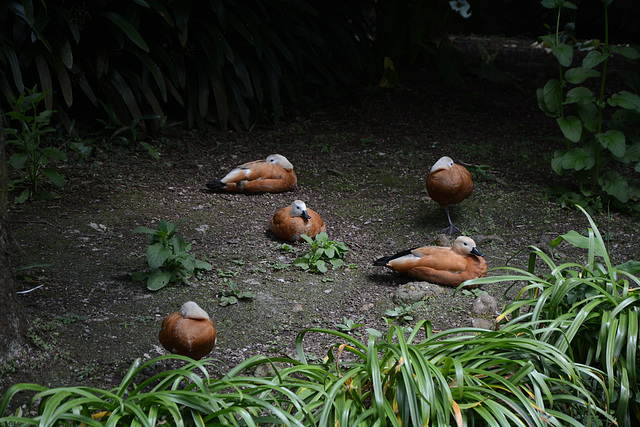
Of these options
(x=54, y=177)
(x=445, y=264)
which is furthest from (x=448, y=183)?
(x=54, y=177)

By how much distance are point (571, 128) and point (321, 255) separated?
2.16m

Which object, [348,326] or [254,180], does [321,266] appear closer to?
[348,326]

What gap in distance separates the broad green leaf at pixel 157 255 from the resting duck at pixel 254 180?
161cm

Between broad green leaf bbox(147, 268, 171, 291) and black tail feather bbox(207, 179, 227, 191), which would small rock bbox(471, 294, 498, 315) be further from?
black tail feather bbox(207, 179, 227, 191)

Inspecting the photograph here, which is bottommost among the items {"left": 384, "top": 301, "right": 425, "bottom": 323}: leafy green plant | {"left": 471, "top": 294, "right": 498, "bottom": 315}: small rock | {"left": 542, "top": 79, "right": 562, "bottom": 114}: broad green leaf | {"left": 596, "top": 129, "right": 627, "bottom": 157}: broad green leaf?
{"left": 384, "top": 301, "right": 425, "bottom": 323}: leafy green plant

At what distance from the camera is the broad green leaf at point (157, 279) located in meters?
3.15

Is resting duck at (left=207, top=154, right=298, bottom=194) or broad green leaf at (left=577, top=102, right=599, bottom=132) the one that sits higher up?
broad green leaf at (left=577, top=102, right=599, bottom=132)

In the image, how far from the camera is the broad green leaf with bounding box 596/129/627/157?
425cm

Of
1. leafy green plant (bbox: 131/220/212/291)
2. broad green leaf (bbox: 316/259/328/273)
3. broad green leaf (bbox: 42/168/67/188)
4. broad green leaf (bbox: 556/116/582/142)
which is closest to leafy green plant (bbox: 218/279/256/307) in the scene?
leafy green plant (bbox: 131/220/212/291)

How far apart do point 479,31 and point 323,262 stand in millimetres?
9821

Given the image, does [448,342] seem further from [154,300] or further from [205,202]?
[205,202]

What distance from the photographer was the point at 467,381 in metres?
2.04

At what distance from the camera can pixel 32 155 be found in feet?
13.9

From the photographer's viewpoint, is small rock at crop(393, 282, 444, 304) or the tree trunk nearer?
the tree trunk
